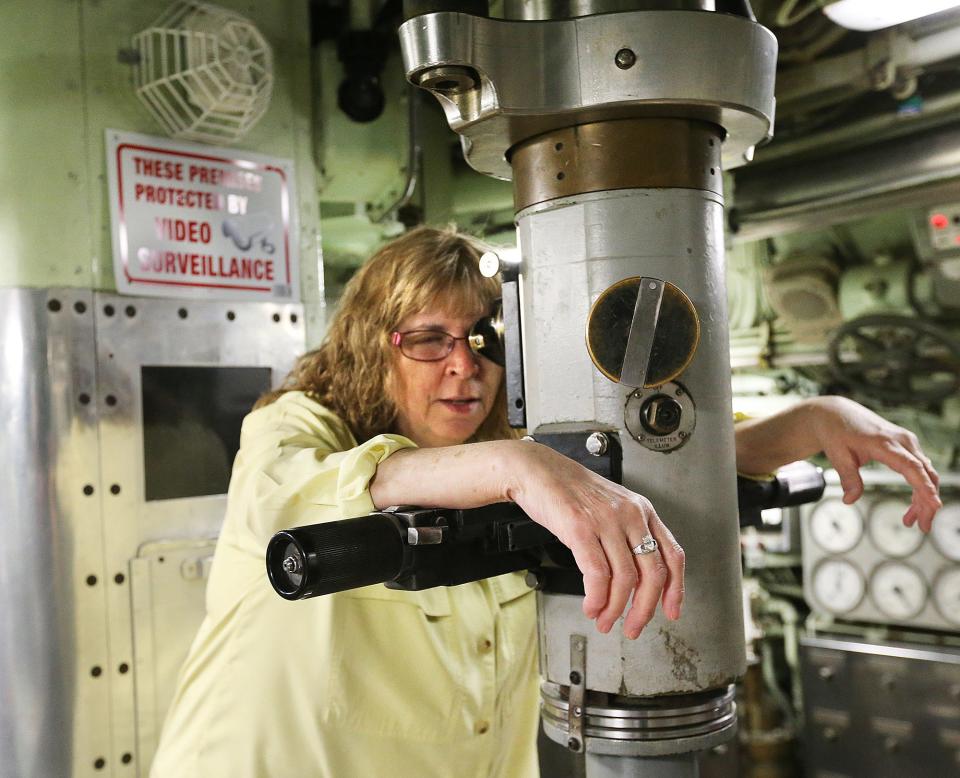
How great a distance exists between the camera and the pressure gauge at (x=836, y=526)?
129 inches

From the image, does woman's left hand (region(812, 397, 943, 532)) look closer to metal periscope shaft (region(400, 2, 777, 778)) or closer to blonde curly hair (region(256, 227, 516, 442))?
metal periscope shaft (region(400, 2, 777, 778))

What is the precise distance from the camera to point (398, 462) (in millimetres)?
1000

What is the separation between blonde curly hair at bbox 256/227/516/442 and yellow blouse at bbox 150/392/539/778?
0.26 ft

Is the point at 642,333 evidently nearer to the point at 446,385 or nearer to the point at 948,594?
the point at 446,385

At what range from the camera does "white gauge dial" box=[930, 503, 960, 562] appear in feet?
9.99

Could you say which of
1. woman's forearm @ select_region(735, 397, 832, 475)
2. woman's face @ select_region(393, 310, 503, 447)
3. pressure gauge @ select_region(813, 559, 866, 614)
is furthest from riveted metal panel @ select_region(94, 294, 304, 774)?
pressure gauge @ select_region(813, 559, 866, 614)

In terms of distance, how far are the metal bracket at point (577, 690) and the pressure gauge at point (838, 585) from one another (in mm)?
2599

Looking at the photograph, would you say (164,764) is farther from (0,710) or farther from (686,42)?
(686,42)

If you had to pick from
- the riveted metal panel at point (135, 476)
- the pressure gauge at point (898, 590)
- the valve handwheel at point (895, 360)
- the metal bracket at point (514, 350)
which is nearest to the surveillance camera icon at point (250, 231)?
the riveted metal panel at point (135, 476)

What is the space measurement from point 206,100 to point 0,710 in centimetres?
125

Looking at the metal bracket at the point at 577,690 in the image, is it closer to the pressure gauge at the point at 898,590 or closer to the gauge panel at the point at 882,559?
the gauge panel at the point at 882,559

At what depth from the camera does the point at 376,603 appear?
52.2 inches

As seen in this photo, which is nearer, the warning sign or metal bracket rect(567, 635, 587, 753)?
metal bracket rect(567, 635, 587, 753)

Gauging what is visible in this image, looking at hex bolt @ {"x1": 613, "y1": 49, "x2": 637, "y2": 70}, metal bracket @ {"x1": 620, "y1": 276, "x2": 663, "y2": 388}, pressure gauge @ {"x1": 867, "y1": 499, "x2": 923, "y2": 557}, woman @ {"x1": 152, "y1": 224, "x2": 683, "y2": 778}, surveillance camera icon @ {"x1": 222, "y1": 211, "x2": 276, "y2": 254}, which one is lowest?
pressure gauge @ {"x1": 867, "y1": 499, "x2": 923, "y2": 557}
